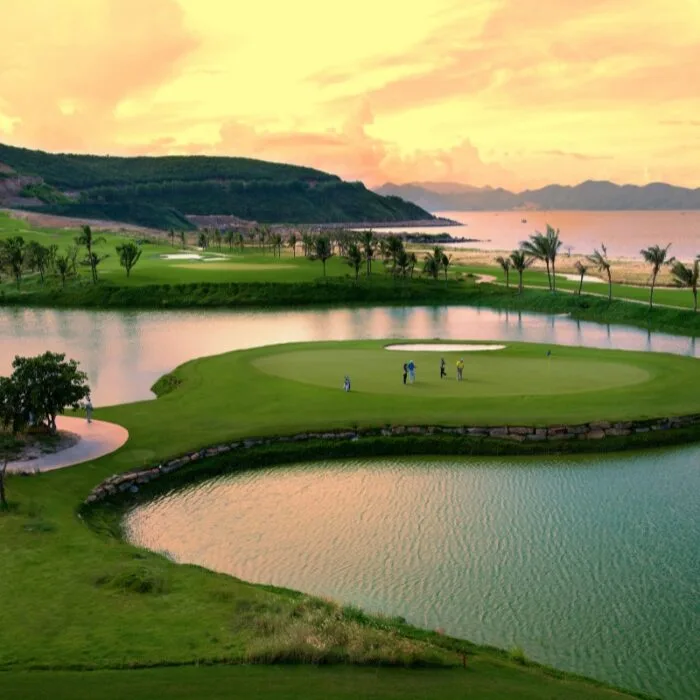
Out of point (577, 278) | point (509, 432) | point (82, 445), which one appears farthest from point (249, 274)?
point (509, 432)

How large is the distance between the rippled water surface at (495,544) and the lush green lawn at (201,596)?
7.09ft

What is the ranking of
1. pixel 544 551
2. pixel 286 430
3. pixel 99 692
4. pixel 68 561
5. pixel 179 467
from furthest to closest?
pixel 286 430 < pixel 179 467 < pixel 544 551 < pixel 68 561 < pixel 99 692

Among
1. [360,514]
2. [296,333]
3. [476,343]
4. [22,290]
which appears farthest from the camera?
[22,290]

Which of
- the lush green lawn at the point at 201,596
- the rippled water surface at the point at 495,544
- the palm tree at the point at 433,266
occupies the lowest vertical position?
the rippled water surface at the point at 495,544

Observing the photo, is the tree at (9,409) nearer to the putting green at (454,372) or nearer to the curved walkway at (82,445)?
the curved walkway at (82,445)

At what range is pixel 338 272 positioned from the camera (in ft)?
429

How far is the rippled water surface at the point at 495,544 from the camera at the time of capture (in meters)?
21.7

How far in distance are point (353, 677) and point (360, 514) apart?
12.7 meters

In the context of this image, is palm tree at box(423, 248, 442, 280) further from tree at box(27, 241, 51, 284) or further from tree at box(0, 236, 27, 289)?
tree at box(0, 236, 27, 289)

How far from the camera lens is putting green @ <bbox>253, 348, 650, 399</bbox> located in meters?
46.6

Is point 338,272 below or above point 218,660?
above


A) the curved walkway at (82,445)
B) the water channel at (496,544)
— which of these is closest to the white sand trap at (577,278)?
the water channel at (496,544)

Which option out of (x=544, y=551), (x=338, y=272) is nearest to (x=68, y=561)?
(x=544, y=551)

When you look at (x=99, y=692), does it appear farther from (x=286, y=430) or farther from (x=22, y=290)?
(x=22, y=290)
